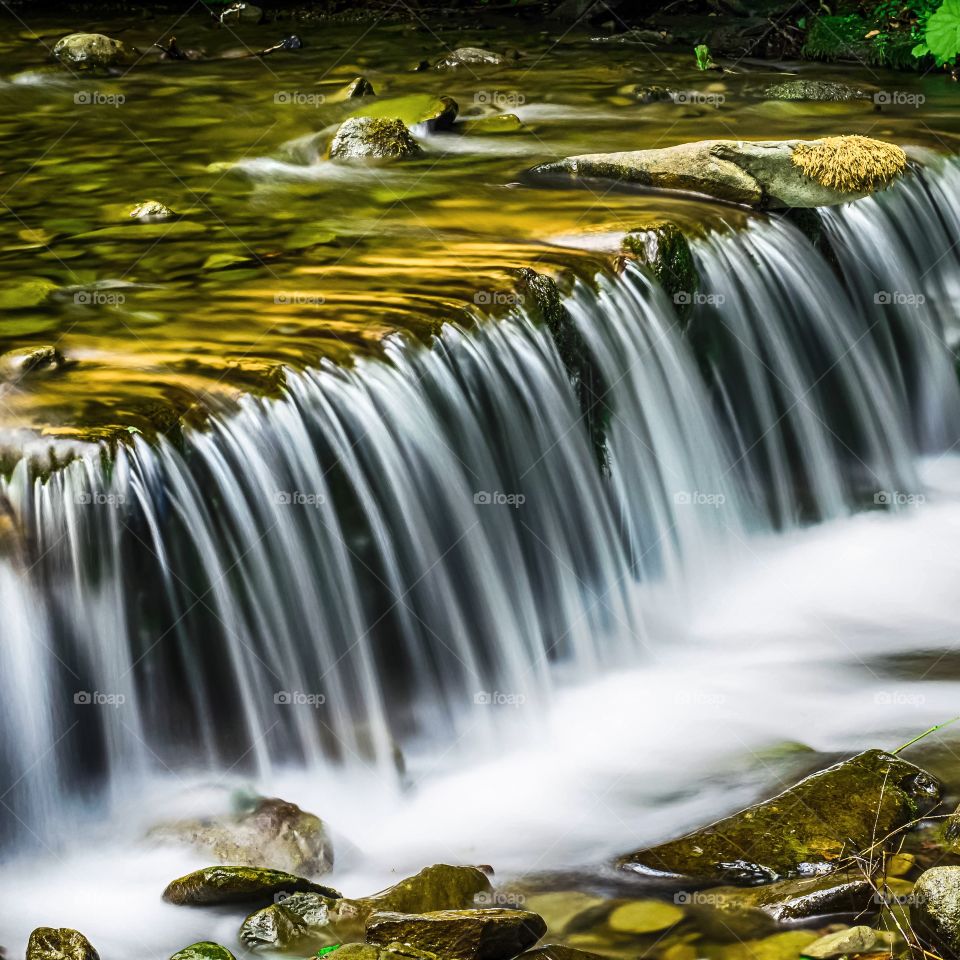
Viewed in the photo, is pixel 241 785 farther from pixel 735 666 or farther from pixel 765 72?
pixel 765 72

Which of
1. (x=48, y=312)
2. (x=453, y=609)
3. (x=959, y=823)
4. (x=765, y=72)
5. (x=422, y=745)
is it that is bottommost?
(x=959, y=823)

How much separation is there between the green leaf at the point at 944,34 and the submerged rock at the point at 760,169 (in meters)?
2.99

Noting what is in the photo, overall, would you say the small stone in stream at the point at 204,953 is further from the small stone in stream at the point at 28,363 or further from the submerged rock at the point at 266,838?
the small stone in stream at the point at 28,363

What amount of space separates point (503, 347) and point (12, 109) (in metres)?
5.60

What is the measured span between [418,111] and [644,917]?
21.8 ft

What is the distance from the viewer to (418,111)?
9430mm

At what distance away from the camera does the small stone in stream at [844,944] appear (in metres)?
3.62

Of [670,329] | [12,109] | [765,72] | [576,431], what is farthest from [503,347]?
[765,72]

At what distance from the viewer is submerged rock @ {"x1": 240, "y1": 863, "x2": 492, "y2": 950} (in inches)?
151

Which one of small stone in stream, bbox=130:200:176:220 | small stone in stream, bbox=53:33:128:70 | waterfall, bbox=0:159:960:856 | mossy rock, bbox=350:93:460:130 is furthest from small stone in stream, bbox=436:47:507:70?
waterfall, bbox=0:159:960:856

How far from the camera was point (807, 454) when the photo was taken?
22.5ft

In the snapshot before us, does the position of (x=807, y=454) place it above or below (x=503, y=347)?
below

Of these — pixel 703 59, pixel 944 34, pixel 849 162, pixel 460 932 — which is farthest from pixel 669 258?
pixel 703 59

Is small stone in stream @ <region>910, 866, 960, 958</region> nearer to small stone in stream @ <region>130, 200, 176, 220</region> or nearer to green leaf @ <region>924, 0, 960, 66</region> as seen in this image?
small stone in stream @ <region>130, 200, 176, 220</region>
